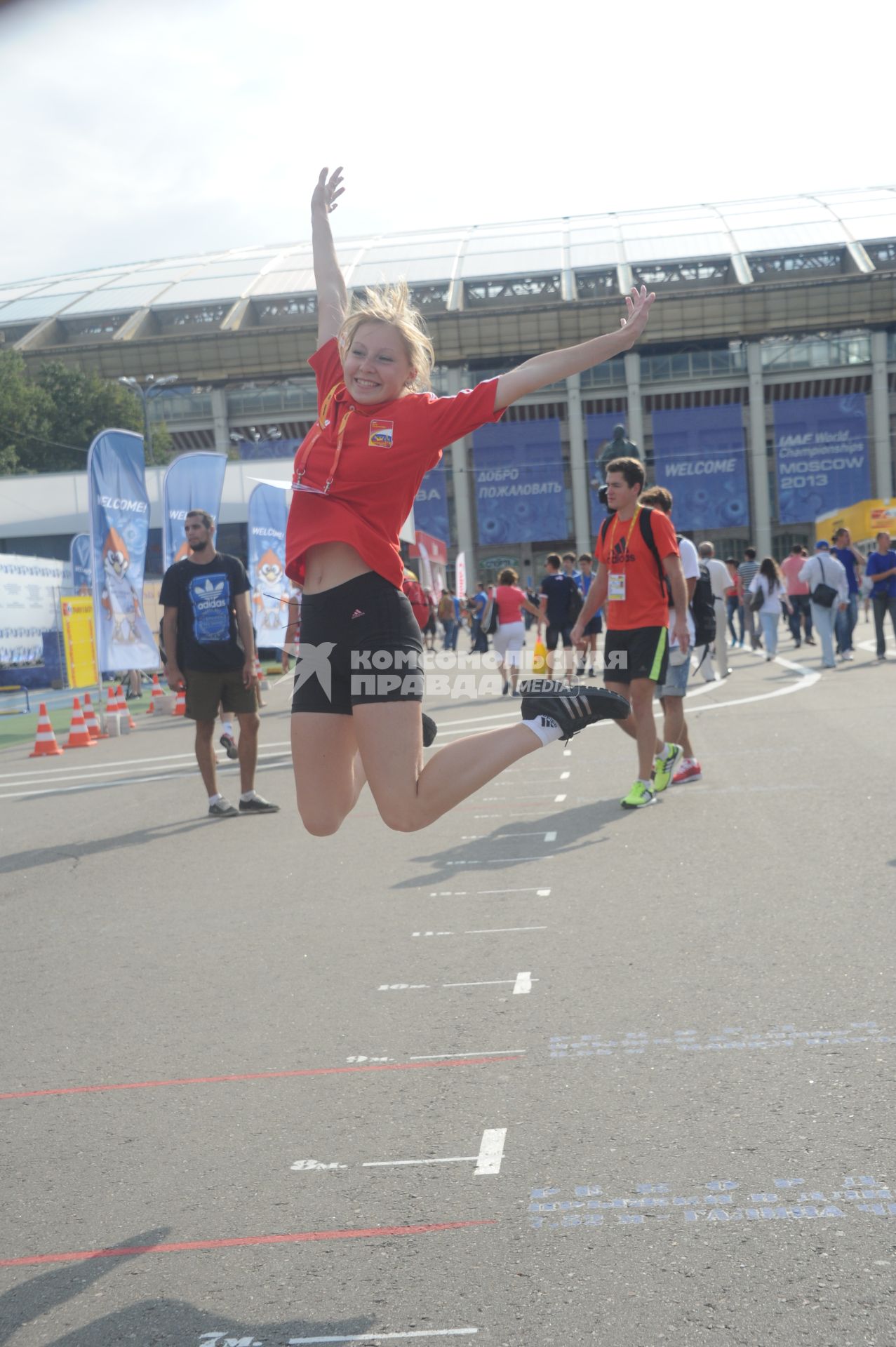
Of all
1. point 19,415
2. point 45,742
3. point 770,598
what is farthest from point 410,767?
point 19,415

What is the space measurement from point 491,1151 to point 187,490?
16587 mm

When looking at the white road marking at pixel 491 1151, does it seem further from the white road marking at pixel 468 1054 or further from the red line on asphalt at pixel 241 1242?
the white road marking at pixel 468 1054

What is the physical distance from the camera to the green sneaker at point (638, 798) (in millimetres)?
8141

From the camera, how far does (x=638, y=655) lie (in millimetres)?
8203

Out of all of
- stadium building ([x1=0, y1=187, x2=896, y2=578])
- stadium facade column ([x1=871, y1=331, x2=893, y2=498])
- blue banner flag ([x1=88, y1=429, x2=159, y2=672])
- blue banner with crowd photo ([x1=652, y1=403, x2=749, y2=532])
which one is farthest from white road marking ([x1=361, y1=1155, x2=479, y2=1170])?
stadium facade column ([x1=871, y1=331, x2=893, y2=498])

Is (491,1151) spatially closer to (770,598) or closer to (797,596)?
(770,598)

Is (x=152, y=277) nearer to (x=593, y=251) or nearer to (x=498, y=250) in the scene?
(x=498, y=250)

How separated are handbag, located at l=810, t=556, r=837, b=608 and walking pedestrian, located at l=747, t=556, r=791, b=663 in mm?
2753

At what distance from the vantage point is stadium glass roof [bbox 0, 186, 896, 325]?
69.8m

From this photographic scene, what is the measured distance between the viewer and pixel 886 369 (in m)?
67.6

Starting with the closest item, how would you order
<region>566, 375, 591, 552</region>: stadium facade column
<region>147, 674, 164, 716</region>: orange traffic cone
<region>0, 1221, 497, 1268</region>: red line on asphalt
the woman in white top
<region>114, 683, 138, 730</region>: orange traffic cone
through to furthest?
1. <region>0, 1221, 497, 1268</region>: red line on asphalt
2. <region>114, 683, 138, 730</region>: orange traffic cone
3. <region>147, 674, 164, 716</region>: orange traffic cone
4. the woman in white top
5. <region>566, 375, 591, 552</region>: stadium facade column

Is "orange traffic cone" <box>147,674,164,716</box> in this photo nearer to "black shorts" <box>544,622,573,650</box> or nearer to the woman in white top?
"black shorts" <box>544,622,573,650</box>

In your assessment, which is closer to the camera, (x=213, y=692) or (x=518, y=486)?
(x=213, y=692)

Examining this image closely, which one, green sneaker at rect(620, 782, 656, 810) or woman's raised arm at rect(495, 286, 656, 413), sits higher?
woman's raised arm at rect(495, 286, 656, 413)
